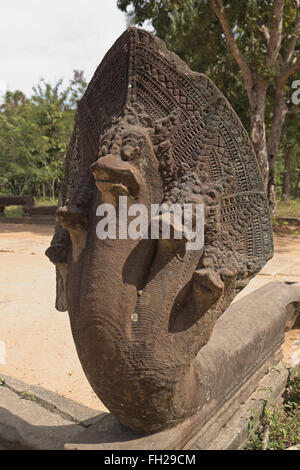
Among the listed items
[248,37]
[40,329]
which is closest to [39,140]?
[248,37]

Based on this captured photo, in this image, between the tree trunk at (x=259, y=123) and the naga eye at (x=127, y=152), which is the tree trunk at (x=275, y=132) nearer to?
the tree trunk at (x=259, y=123)

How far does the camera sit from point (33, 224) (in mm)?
11719

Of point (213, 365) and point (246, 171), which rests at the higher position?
point (246, 171)

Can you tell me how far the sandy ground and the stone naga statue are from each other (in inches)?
44.7

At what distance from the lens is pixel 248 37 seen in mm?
8828

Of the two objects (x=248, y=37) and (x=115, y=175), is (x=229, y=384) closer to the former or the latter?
(x=115, y=175)

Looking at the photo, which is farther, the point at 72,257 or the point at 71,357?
the point at 71,357

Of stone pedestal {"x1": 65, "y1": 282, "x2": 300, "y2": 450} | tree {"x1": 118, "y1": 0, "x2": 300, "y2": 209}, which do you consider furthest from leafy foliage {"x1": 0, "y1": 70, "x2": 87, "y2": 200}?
stone pedestal {"x1": 65, "y1": 282, "x2": 300, "y2": 450}

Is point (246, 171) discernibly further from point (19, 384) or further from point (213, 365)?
point (19, 384)

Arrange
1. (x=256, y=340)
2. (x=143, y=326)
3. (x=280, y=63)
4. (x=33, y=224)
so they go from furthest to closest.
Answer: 1. (x=33, y=224)
2. (x=280, y=63)
3. (x=256, y=340)
4. (x=143, y=326)

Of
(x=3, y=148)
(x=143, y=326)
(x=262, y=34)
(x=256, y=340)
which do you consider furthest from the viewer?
(x=3, y=148)
